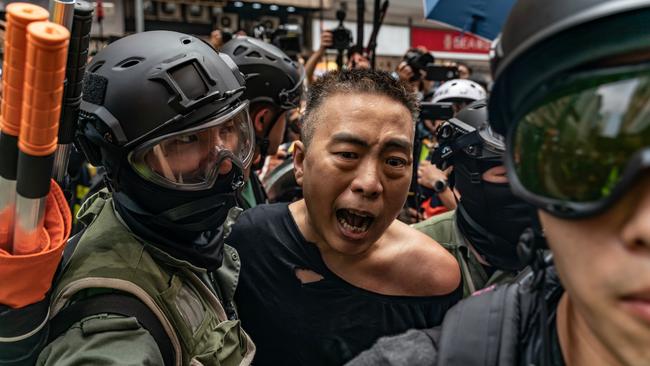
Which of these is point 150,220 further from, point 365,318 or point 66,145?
point 365,318

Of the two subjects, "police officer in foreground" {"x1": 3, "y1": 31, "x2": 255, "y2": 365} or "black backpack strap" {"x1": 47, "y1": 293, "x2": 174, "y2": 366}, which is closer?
"black backpack strap" {"x1": 47, "y1": 293, "x2": 174, "y2": 366}

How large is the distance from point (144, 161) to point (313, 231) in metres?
0.73

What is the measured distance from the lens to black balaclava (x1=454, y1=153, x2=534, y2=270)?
2641mm

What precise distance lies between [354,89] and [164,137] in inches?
30.8

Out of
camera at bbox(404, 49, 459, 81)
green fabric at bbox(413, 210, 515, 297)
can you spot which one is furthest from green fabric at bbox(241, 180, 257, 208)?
camera at bbox(404, 49, 459, 81)

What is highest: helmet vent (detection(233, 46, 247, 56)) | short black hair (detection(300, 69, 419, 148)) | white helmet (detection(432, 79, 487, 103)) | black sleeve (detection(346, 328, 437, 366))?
short black hair (detection(300, 69, 419, 148))

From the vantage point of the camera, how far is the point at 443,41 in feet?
69.8

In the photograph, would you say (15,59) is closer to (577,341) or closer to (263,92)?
(577,341)

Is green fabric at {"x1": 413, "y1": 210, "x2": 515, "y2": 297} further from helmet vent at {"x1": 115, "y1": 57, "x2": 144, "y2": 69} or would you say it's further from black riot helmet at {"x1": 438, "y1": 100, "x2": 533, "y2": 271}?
helmet vent at {"x1": 115, "y1": 57, "x2": 144, "y2": 69}

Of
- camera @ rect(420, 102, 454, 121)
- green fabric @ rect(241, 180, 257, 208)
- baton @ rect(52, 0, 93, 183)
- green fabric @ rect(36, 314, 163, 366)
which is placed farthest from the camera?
green fabric @ rect(241, 180, 257, 208)

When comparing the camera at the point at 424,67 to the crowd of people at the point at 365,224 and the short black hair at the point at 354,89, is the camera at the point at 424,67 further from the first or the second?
the short black hair at the point at 354,89

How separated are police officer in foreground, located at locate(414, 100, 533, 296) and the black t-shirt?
47cm

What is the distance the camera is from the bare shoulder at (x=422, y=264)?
7.61 feet

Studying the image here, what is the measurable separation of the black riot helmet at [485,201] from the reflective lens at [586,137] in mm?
1623
